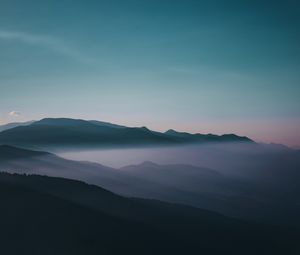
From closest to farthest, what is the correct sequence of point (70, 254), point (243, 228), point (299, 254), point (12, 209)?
1. point (70, 254)
2. point (12, 209)
3. point (299, 254)
4. point (243, 228)

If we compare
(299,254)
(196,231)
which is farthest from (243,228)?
(196,231)

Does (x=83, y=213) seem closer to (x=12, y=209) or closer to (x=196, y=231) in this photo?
(x=12, y=209)

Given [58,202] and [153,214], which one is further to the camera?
[153,214]

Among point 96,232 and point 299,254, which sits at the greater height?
point 96,232

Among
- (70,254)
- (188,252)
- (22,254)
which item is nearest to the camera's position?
(22,254)

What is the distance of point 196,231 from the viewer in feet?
494

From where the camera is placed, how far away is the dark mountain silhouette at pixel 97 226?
96938 millimetres

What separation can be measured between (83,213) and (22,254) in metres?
37.1

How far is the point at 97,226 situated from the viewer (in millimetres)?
114062

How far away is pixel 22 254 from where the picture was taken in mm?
85250

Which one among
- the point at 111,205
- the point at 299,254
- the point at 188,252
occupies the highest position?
the point at 111,205

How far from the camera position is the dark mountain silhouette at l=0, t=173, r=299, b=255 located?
96.9 meters

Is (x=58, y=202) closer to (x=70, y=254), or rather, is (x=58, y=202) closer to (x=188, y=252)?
(x=70, y=254)

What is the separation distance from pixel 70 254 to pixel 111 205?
6074 centimetres
